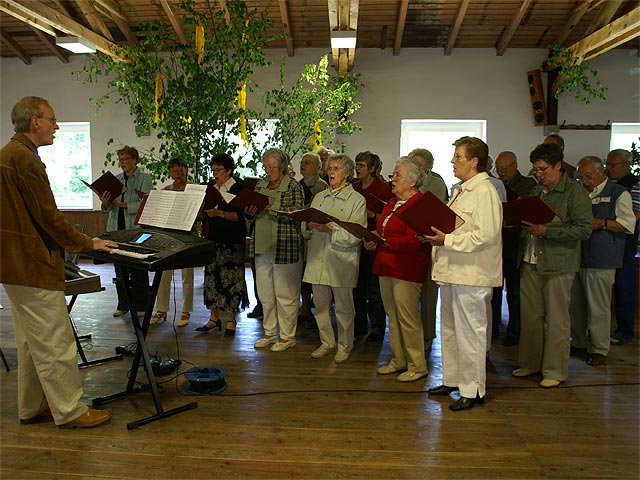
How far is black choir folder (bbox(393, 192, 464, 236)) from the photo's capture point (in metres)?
2.79

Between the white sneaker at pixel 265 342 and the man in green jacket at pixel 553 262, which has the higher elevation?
the man in green jacket at pixel 553 262

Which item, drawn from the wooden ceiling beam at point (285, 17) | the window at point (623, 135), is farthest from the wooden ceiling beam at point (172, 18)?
the window at point (623, 135)

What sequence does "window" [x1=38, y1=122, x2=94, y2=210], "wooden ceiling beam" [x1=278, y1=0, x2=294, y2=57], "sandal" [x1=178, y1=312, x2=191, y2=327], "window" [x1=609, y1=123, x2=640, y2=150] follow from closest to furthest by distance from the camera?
1. "sandal" [x1=178, y1=312, x2=191, y2=327]
2. "wooden ceiling beam" [x1=278, y1=0, x2=294, y2=57]
3. "window" [x1=609, y1=123, x2=640, y2=150]
4. "window" [x1=38, y1=122, x2=94, y2=210]

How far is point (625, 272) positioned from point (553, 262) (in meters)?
1.91

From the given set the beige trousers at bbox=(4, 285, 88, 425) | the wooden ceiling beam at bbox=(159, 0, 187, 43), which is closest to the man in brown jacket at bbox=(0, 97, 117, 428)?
the beige trousers at bbox=(4, 285, 88, 425)

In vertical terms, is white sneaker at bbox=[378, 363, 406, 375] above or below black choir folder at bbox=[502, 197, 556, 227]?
below

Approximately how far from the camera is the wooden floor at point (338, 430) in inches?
97.5

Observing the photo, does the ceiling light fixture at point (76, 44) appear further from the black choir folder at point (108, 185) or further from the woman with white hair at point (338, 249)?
the woman with white hair at point (338, 249)

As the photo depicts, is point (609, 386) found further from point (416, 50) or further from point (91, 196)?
point (91, 196)

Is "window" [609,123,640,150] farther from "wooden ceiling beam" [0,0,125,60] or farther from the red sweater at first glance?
"wooden ceiling beam" [0,0,125,60]

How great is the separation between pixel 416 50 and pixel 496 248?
6.94m

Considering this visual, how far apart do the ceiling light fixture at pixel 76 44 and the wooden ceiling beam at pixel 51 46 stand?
2170 millimetres

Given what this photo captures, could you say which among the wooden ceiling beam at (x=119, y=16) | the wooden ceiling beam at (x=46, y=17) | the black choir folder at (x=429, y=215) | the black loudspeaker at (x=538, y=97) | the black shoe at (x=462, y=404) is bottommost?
the black shoe at (x=462, y=404)

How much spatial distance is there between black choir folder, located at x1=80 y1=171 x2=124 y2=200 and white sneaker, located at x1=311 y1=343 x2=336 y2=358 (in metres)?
2.26
